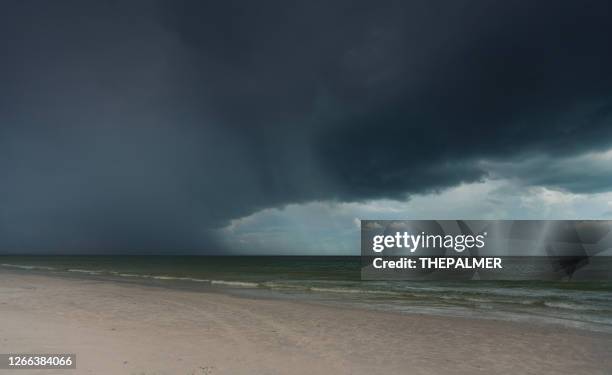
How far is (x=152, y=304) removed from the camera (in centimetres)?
2231

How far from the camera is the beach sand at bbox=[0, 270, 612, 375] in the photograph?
34.2ft

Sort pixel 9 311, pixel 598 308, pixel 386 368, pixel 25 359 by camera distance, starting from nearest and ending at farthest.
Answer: pixel 25 359 → pixel 386 368 → pixel 9 311 → pixel 598 308

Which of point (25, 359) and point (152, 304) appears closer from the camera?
point (25, 359)

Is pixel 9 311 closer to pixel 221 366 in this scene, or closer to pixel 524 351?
pixel 221 366

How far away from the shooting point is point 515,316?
21344 millimetres

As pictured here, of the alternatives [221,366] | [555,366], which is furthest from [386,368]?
[555,366]

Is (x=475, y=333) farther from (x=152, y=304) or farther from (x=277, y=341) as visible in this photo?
(x=152, y=304)

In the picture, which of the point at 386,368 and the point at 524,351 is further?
the point at 524,351

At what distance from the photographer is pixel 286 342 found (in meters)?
13.4

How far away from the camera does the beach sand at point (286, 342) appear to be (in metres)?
10.4

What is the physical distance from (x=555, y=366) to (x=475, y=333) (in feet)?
15.0

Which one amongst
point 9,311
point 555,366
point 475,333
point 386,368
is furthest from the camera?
point 9,311

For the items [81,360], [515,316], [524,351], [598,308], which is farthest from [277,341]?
[598,308]

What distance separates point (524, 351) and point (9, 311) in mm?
20048
